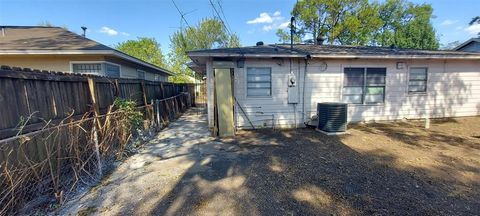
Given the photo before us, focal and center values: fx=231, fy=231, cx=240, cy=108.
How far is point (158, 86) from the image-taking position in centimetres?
899

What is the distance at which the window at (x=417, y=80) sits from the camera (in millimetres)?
8357

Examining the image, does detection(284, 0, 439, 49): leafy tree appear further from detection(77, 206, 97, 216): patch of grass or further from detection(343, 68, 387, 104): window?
detection(77, 206, 97, 216): patch of grass

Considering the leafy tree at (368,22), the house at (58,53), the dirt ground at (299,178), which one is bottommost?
the dirt ground at (299,178)

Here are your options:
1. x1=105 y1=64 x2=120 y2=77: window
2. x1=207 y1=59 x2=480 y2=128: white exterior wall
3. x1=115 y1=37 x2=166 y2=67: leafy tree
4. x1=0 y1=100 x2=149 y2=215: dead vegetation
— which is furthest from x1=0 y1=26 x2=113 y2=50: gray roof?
x1=115 y1=37 x2=166 y2=67: leafy tree

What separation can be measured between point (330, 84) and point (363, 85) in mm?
1235

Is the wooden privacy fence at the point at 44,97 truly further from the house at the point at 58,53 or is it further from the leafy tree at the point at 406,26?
the leafy tree at the point at 406,26

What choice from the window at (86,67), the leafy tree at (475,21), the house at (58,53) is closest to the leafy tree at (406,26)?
the leafy tree at (475,21)

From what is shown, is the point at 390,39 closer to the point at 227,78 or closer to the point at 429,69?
the point at 429,69

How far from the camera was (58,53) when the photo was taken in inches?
280

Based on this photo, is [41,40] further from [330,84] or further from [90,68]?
[330,84]

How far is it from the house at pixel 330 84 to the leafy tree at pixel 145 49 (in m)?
27.9

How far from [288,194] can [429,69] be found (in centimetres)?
852

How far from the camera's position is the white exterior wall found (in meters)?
7.56

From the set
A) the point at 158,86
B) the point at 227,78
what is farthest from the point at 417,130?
the point at 158,86
